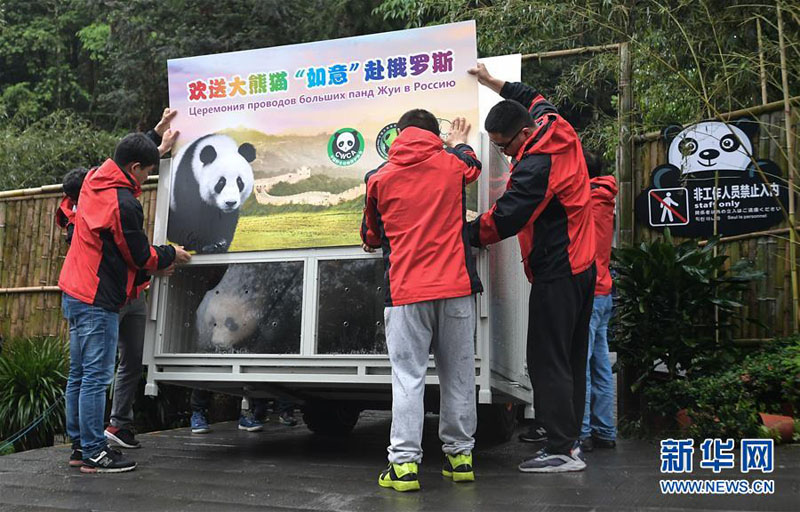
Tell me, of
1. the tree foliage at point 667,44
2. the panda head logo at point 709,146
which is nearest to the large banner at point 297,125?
the tree foliage at point 667,44

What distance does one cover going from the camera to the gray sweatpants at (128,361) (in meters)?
5.60

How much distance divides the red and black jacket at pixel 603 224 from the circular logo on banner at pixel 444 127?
1161 mm

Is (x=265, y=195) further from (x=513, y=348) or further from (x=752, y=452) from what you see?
(x=752, y=452)

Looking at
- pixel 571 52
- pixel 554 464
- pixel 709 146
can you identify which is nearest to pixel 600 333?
pixel 554 464

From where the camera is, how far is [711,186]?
7039mm

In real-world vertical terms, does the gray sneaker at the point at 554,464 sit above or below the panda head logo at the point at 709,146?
below

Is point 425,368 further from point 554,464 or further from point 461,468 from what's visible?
point 554,464

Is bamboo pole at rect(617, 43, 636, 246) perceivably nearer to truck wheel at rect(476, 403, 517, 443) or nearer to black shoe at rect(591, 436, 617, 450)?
truck wheel at rect(476, 403, 517, 443)

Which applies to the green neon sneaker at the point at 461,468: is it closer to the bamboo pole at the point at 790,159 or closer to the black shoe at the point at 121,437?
the black shoe at the point at 121,437

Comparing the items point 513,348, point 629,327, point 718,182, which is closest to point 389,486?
point 513,348

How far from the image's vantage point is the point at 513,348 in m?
5.16

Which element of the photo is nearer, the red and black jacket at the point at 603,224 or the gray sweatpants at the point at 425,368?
the gray sweatpants at the point at 425,368

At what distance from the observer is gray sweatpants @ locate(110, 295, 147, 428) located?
560cm

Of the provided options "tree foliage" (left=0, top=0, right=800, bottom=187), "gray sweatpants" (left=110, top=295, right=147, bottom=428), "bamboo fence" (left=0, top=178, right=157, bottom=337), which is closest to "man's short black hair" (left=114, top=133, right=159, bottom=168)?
"gray sweatpants" (left=110, top=295, right=147, bottom=428)
